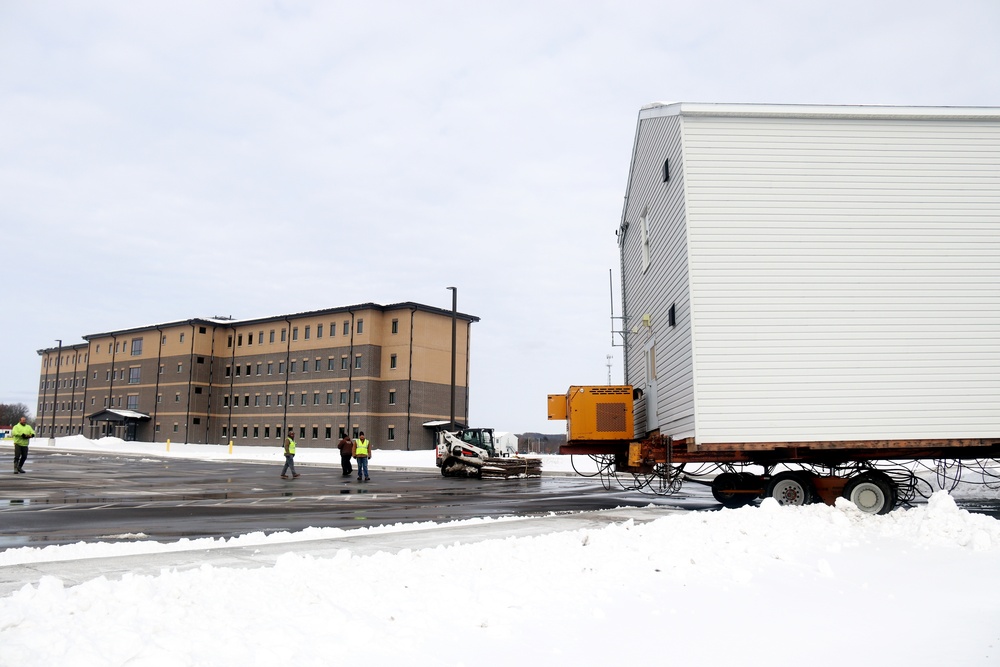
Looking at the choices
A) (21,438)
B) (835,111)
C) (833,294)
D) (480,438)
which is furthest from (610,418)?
(21,438)

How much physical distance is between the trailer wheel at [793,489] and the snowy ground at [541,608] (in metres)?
5.09

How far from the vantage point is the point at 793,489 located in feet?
48.3

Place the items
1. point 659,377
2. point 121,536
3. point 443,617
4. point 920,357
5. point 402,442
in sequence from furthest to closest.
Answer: point 402,442
point 659,377
point 920,357
point 121,536
point 443,617

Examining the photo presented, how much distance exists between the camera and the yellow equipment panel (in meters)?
18.0

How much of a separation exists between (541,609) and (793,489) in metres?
10.2

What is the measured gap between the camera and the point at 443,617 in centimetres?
564

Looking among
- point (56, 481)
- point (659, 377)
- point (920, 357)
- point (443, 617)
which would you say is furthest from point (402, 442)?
point (443, 617)

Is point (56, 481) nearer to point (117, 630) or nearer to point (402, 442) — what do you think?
point (117, 630)

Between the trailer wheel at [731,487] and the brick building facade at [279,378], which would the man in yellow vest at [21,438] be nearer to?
the trailer wheel at [731,487]

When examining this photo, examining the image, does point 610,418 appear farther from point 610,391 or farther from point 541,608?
point 541,608

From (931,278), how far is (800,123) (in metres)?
3.97

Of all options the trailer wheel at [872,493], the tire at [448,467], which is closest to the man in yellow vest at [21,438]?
the tire at [448,467]

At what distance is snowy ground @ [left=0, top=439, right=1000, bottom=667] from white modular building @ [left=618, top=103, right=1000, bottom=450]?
5020 mm

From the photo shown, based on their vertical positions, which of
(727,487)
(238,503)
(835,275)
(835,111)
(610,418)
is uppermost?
(835,111)
